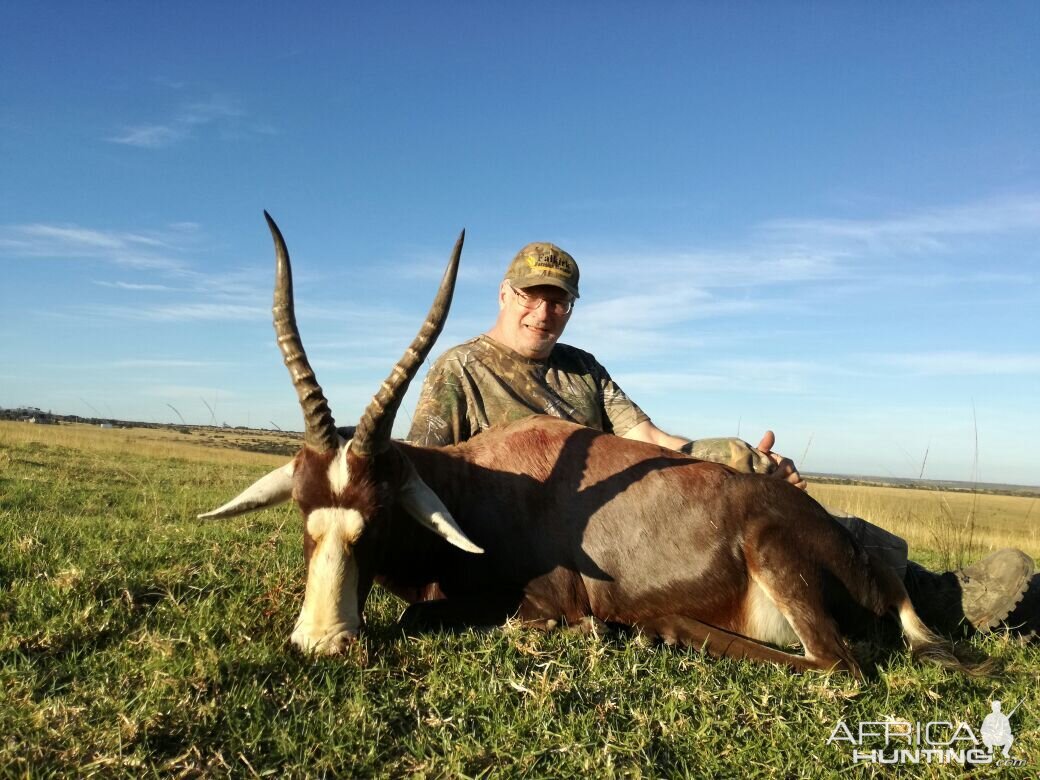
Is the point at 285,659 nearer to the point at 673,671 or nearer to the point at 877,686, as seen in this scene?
the point at 673,671

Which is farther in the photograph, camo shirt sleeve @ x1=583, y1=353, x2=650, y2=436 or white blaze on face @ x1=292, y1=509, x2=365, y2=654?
camo shirt sleeve @ x1=583, y1=353, x2=650, y2=436

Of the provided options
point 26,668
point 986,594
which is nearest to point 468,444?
point 26,668

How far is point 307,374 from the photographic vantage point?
4.26 m

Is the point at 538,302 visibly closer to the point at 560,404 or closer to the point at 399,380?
the point at 560,404

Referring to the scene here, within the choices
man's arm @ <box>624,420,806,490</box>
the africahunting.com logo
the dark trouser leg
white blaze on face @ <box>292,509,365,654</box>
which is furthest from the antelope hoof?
the dark trouser leg

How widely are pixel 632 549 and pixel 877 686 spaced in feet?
4.82

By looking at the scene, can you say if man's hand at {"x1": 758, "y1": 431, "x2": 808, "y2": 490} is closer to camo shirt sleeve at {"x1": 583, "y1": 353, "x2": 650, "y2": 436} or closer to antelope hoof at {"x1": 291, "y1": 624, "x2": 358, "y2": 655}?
camo shirt sleeve at {"x1": 583, "y1": 353, "x2": 650, "y2": 436}

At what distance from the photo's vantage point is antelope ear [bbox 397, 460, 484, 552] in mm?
4324

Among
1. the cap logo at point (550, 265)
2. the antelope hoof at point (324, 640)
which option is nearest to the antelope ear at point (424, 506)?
the antelope hoof at point (324, 640)

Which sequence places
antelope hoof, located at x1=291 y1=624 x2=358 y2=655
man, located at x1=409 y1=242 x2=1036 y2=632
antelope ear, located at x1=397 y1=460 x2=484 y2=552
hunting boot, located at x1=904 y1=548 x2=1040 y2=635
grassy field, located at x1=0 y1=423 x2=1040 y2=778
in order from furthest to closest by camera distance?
man, located at x1=409 y1=242 x2=1036 y2=632
hunting boot, located at x1=904 y1=548 x2=1040 y2=635
antelope ear, located at x1=397 y1=460 x2=484 y2=552
antelope hoof, located at x1=291 y1=624 x2=358 y2=655
grassy field, located at x1=0 y1=423 x2=1040 y2=778

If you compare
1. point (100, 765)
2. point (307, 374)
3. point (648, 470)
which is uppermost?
point (307, 374)

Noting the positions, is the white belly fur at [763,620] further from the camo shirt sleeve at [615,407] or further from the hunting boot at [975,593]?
the camo shirt sleeve at [615,407]

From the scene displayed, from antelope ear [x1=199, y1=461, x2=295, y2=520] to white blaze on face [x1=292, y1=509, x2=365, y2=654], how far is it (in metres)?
0.40

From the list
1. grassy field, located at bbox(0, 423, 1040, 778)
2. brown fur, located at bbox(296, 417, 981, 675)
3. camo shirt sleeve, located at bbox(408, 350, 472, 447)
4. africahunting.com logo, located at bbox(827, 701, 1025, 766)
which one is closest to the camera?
grassy field, located at bbox(0, 423, 1040, 778)
